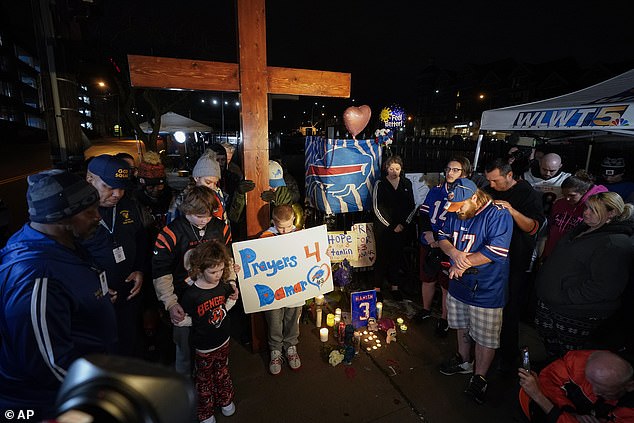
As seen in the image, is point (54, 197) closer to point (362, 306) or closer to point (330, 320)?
point (330, 320)

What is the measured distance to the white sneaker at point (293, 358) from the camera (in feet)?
10.8

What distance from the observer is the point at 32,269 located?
1355 millimetres

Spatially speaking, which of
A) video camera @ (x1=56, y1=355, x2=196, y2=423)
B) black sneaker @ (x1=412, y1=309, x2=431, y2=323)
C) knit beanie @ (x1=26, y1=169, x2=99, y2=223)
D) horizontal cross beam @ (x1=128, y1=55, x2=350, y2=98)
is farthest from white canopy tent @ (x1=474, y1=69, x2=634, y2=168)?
knit beanie @ (x1=26, y1=169, x2=99, y2=223)

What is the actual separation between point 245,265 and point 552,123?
5.13 m

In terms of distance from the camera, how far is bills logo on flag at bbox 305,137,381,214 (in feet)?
14.7

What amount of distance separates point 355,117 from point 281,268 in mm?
2733

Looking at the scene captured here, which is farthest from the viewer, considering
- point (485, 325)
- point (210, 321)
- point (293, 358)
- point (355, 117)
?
point (355, 117)

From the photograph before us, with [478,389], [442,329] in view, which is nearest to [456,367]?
[478,389]

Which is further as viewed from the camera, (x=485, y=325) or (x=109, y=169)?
(x=485, y=325)

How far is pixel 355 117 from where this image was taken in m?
4.75

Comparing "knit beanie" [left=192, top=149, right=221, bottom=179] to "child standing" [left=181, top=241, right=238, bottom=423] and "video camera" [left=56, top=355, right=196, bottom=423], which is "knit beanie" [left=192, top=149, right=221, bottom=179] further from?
"video camera" [left=56, top=355, right=196, bottom=423]

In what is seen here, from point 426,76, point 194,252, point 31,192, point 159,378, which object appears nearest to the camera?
point 159,378

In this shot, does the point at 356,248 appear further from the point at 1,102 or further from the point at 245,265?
the point at 1,102

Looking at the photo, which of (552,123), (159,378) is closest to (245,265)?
(159,378)
